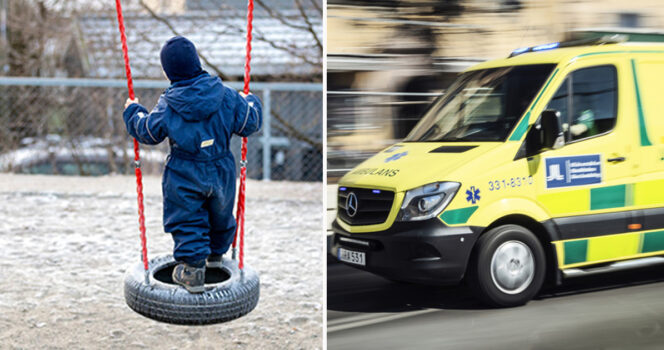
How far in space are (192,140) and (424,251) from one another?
1.55m

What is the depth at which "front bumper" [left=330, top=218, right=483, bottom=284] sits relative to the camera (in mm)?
4477

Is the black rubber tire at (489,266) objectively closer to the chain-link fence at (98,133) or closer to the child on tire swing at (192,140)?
the child on tire swing at (192,140)

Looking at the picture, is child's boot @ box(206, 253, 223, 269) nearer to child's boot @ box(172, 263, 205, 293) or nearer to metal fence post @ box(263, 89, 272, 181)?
child's boot @ box(172, 263, 205, 293)

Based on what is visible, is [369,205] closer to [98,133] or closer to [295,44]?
[295,44]

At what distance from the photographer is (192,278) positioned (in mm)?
4172

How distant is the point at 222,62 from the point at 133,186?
2915mm

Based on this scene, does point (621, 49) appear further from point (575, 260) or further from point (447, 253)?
point (447, 253)

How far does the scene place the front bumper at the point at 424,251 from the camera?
176 inches

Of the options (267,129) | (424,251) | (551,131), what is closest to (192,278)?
(424,251)

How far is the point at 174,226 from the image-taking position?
4.19 m

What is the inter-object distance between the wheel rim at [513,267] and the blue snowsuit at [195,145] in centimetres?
174

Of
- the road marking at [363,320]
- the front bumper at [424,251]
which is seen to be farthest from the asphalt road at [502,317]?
the front bumper at [424,251]

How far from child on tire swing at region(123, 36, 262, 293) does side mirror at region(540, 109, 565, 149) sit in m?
1.76

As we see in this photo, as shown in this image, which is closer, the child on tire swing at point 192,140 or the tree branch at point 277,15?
the child on tire swing at point 192,140
